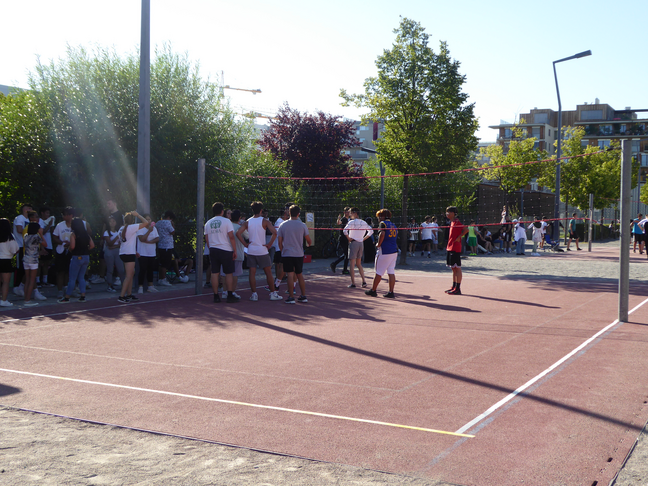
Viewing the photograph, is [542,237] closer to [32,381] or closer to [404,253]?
[404,253]

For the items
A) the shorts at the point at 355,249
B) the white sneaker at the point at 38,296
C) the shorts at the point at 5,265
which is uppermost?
the shorts at the point at 355,249

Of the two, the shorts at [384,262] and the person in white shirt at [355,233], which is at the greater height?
the person in white shirt at [355,233]

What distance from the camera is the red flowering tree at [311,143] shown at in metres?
27.6

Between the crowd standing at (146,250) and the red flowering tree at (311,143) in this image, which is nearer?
the crowd standing at (146,250)

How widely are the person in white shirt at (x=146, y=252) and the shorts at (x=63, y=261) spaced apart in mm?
1374

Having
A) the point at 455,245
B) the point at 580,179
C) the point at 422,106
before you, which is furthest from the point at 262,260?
the point at 580,179

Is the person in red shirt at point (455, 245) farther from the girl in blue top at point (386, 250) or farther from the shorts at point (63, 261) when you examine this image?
the shorts at point (63, 261)

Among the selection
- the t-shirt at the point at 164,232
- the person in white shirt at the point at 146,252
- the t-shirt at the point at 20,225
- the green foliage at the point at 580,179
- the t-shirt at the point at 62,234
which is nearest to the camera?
the t-shirt at the point at 62,234

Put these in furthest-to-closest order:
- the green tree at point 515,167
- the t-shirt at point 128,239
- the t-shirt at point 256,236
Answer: the green tree at point 515,167, the t-shirt at point 256,236, the t-shirt at point 128,239

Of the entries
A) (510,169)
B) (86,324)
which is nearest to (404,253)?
(86,324)

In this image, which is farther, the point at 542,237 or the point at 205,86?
the point at 542,237

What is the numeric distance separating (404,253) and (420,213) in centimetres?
1074

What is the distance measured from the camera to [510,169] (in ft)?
132

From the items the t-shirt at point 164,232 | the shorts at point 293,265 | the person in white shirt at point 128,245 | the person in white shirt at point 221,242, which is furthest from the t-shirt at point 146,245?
the shorts at point 293,265
